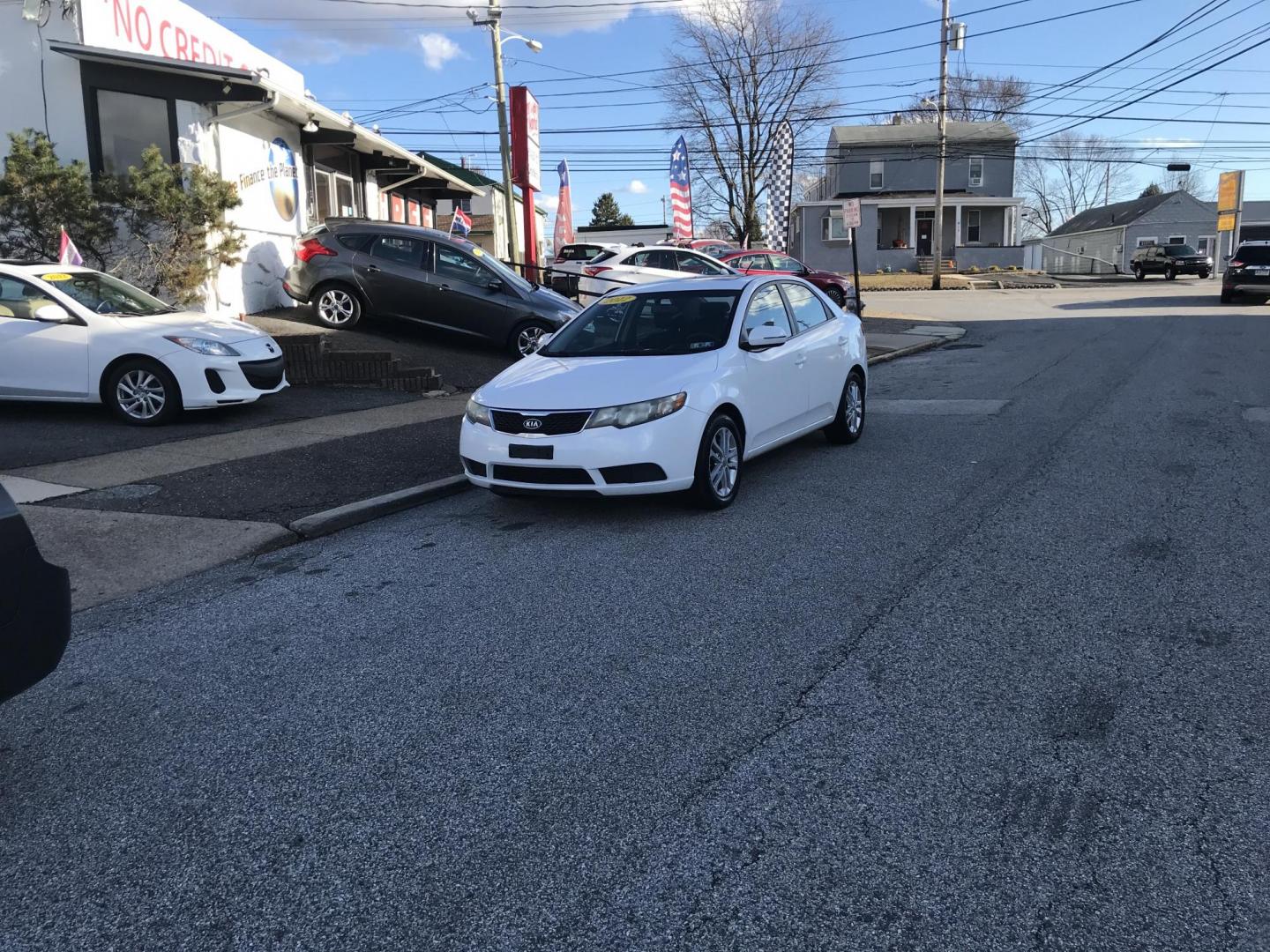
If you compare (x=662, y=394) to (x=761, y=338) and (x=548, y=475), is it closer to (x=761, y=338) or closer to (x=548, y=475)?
(x=548, y=475)

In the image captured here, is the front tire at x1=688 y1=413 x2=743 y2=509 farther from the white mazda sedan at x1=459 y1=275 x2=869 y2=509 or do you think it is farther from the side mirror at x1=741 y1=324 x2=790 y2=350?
the side mirror at x1=741 y1=324 x2=790 y2=350

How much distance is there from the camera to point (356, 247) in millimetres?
14336

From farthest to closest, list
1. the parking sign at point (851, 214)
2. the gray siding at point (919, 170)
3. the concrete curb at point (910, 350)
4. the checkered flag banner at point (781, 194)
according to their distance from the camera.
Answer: the gray siding at point (919, 170) → the checkered flag banner at point (781, 194) → the parking sign at point (851, 214) → the concrete curb at point (910, 350)

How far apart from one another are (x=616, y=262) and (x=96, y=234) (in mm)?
10445

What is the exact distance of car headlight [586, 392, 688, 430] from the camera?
639 cm

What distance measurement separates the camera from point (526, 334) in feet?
47.2

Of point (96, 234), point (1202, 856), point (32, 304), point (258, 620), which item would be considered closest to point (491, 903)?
point (1202, 856)

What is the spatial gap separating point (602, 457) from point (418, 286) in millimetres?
8775

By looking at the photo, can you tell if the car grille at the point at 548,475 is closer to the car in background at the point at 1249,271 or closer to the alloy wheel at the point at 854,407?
the alloy wheel at the point at 854,407

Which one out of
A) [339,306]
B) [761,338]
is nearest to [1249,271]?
[339,306]

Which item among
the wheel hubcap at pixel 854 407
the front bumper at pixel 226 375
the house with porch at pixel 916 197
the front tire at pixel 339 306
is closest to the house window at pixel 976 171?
the house with porch at pixel 916 197

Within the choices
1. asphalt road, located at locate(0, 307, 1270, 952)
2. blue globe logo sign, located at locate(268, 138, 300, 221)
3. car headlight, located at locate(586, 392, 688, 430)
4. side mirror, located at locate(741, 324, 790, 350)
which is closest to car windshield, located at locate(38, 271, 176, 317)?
asphalt road, located at locate(0, 307, 1270, 952)

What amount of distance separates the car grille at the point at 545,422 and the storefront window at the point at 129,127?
1008cm

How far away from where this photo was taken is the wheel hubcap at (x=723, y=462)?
22.3 ft
